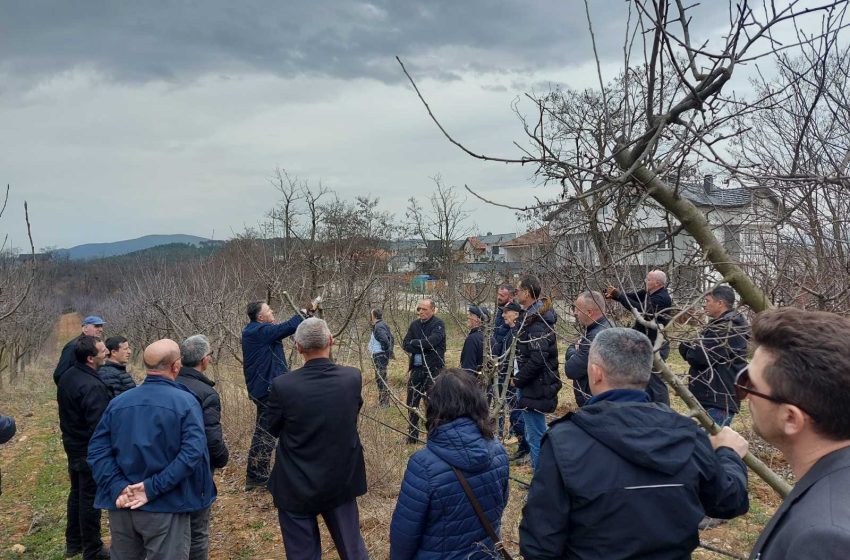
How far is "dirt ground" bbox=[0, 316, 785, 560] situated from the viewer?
15.7 ft

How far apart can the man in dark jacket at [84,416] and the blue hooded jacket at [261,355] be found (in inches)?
51.9

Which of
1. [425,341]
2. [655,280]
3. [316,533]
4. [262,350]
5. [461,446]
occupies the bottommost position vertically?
[316,533]

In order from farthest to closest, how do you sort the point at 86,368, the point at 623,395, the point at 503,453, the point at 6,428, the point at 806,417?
the point at 86,368, the point at 6,428, the point at 503,453, the point at 623,395, the point at 806,417

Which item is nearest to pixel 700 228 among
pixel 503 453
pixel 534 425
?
pixel 503 453

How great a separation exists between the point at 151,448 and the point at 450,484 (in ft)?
5.88

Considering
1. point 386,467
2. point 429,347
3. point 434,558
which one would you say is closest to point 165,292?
point 429,347

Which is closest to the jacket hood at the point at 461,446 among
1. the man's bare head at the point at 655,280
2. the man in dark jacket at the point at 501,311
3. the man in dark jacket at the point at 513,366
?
the man's bare head at the point at 655,280

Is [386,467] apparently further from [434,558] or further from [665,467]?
[665,467]

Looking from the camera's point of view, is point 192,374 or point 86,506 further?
point 86,506

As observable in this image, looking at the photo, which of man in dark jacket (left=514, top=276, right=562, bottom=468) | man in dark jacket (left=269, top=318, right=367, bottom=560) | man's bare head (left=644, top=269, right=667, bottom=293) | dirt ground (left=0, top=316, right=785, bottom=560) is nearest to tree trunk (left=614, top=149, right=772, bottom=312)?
dirt ground (left=0, top=316, right=785, bottom=560)

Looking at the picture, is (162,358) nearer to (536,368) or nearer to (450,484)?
(450,484)

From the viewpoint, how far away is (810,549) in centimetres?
102

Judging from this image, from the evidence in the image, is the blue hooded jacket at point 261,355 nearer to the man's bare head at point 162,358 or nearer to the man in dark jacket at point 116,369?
the man in dark jacket at point 116,369

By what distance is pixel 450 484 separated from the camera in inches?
98.2
